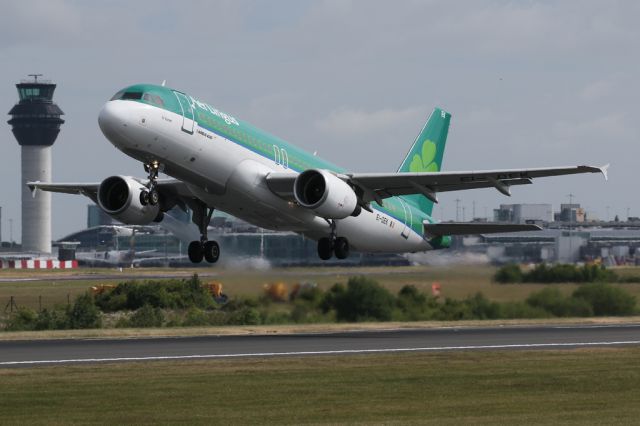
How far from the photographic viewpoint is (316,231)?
45.1 m

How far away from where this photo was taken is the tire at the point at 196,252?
46406mm

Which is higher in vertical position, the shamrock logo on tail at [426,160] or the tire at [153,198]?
the shamrock logo on tail at [426,160]

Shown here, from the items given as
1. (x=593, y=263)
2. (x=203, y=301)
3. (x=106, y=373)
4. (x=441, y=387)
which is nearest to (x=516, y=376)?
(x=441, y=387)

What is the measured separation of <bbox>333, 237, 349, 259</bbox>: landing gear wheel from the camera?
148ft

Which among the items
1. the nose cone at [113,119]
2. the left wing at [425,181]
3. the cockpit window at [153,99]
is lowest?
the left wing at [425,181]

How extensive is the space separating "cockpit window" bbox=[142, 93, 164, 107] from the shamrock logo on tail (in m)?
18.1

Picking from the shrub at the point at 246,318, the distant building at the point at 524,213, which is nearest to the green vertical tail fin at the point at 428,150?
the shrub at the point at 246,318

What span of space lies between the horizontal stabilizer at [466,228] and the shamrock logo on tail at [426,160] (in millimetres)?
3224

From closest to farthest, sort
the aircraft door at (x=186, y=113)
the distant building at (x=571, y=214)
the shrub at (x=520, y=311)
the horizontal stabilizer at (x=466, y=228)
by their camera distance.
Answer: the aircraft door at (x=186, y=113) → the horizontal stabilizer at (x=466, y=228) → the shrub at (x=520, y=311) → the distant building at (x=571, y=214)

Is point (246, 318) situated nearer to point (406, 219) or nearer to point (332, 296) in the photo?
point (332, 296)

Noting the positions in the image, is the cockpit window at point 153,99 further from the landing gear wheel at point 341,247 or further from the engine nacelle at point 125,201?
the landing gear wheel at point 341,247

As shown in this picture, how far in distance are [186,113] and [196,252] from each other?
9.35 m

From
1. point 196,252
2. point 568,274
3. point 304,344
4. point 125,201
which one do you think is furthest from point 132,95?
point 568,274

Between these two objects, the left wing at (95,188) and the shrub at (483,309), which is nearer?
the left wing at (95,188)
